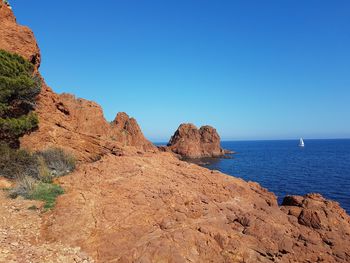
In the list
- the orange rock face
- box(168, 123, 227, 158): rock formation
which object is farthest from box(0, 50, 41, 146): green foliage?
box(168, 123, 227, 158): rock formation

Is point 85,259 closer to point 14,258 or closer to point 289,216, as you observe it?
point 14,258

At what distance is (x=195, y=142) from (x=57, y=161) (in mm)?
89778

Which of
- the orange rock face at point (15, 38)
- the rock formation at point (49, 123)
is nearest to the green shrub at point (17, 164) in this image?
the rock formation at point (49, 123)

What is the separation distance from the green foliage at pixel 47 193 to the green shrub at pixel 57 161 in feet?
6.12

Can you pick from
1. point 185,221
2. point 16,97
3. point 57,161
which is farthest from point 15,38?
point 185,221

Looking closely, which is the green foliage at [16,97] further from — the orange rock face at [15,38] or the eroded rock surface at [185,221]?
the eroded rock surface at [185,221]

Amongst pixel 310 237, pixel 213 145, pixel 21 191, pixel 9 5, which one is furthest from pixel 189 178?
pixel 213 145

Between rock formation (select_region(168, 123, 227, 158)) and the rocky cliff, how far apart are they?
8456cm

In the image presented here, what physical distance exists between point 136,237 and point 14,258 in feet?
12.0

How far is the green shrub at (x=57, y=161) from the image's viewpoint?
15516mm

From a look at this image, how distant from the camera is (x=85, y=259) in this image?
938 centimetres

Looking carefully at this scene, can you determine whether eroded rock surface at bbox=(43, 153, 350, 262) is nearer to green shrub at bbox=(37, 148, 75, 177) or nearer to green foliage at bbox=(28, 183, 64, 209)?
green foliage at bbox=(28, 183, 64, 209)

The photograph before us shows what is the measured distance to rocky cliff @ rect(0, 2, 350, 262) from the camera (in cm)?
978

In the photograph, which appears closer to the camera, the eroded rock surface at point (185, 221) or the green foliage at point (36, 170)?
the eroded rock surface at point (185, 221)
